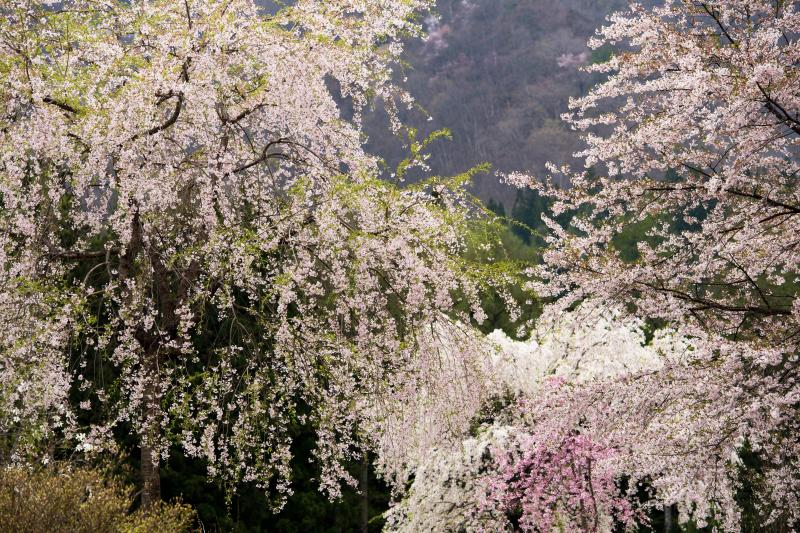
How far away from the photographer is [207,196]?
24.9 feet

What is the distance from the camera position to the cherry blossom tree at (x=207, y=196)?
6883 millimetres

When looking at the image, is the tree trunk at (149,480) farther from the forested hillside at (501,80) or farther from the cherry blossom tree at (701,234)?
the forested hillside at (501,80)

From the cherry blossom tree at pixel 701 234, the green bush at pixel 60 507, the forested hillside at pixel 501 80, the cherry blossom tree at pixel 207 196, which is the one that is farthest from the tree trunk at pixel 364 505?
the forested hillside at pixel 501 80

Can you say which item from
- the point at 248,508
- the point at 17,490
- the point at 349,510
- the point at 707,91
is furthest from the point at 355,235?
the point at 349,510

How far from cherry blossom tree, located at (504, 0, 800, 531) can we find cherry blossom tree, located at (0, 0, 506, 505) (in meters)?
1.51

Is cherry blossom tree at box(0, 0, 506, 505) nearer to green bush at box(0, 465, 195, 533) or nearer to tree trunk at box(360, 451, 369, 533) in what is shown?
green bush at box(0, 465, 195, 533)

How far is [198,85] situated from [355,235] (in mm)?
1923

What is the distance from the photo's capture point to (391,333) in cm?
806

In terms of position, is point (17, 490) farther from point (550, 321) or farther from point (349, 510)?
point (349, 510)

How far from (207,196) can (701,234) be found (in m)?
4.58

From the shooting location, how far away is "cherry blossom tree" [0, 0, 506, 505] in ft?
22.6

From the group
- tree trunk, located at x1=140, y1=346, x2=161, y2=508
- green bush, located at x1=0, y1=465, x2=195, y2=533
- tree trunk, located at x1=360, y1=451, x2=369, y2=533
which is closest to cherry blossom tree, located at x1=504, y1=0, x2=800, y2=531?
tree trunk, located at x1=140, y1=346, x2=161, y2=508

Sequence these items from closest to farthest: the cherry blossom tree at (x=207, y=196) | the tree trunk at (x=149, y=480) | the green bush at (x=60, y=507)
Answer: the cherry blossom tree at (x=207, y=196)
the green bush at (x=60, y=507)
the tree trunk at (x=149, y=480)

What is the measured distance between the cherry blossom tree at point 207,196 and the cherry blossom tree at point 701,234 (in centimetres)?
151
